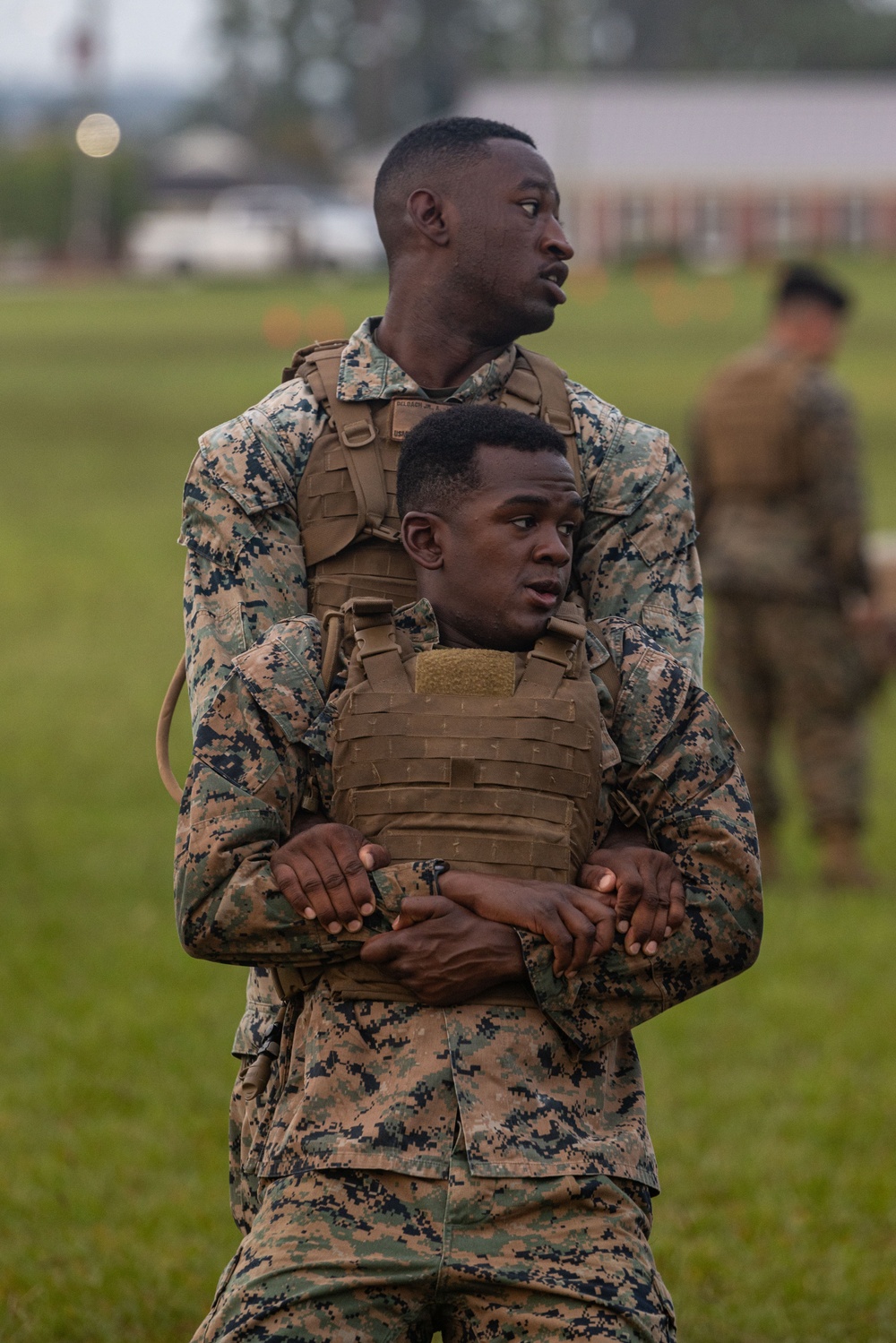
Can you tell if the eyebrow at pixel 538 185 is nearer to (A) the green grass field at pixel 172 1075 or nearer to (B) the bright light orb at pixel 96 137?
(A) the green grass field at pixel 172 1075

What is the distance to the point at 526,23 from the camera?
101m

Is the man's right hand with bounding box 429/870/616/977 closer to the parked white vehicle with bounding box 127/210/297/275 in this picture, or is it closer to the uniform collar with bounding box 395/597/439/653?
the uniform collar with bounding box 395/597/439/653

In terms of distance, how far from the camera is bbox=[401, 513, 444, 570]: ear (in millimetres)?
3170

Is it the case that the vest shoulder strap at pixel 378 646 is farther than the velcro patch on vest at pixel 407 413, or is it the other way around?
the velcro patch on vest at pixel 407 413

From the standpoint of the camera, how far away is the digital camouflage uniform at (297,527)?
3342mm

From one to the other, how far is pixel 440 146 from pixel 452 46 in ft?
332

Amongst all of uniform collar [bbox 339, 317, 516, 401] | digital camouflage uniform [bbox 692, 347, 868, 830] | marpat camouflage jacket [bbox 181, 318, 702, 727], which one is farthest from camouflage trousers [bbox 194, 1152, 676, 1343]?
digital camouflage uniform [bbox 692, 347, 868, 830]

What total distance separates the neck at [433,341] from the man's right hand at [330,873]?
805 mm

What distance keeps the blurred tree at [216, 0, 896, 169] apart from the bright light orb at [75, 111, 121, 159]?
17.2m

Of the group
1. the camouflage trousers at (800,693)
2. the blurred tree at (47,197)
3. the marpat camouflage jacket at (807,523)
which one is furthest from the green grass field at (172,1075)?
the blurred tree at (47,197)

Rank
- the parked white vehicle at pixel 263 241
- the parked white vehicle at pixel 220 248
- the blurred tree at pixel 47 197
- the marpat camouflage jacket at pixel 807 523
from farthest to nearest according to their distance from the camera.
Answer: the blurred tree at pixel 47 197 → the parked white vehicle at pixel 220 248 → the parked white vehicle at pixel 263 241 → the marpat camouflage jacket at pixel 807 523

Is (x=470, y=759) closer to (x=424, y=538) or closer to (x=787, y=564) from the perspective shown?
(x=424, y=538)

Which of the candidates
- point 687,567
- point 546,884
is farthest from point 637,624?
point 546,884

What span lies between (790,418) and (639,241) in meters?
68.4
